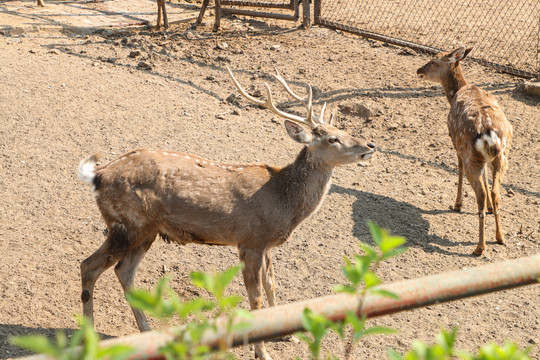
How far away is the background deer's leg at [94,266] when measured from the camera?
176 inches

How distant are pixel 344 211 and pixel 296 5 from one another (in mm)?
6452

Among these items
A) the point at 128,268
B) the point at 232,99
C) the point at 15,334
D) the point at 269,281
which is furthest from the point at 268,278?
the point at 232,99

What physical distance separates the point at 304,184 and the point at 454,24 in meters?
7.98

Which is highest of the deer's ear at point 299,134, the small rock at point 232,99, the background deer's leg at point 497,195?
the deer's ear at point 299,134

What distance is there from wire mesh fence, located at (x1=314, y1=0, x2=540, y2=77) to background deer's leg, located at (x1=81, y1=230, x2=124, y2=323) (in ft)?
23.6

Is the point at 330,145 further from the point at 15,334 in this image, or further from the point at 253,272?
the point at 15,334

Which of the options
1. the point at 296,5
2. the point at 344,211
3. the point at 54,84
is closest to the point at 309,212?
the point at 344,211

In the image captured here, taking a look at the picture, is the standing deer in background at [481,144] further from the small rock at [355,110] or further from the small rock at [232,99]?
the small rock at [232,99]

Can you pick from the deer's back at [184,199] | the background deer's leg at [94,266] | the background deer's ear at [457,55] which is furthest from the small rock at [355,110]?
the background deer's leg at [94,266]

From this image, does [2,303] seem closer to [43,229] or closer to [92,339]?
[43,229]

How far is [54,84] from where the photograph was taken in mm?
8578

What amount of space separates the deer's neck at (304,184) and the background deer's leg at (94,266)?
4.12ft

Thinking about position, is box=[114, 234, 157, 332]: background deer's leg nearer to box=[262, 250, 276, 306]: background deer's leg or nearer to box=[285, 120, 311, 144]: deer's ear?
box=[262, 250, 276, 306]: background deer's leg

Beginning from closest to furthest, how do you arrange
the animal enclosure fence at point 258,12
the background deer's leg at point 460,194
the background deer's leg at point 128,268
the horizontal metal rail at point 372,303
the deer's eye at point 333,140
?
the horizontal metal rail at point 372,303
the background deer's leg at point 128,268
the deer's eye at point 333,140
the background deer's leg at point 460,194
the animal enclosure fence at point 258,12
